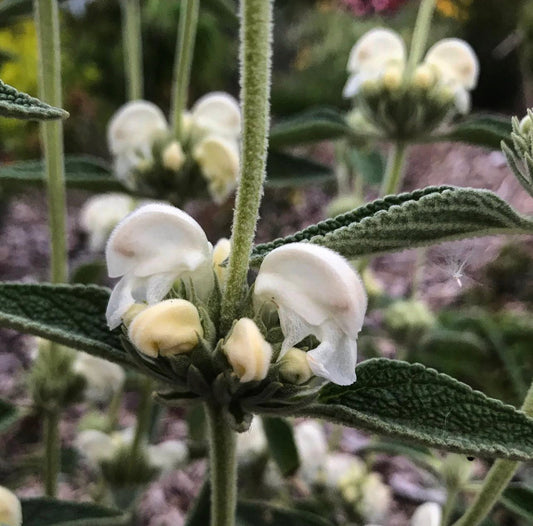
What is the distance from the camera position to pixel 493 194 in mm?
287

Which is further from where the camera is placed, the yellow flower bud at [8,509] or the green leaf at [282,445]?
the green leaf at [282,445]

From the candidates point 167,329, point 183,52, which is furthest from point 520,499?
point 183,52

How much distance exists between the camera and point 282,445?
21.0 inches

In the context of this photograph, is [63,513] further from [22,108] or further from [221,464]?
[22,108]

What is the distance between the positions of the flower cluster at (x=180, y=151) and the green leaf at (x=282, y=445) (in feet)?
0.65

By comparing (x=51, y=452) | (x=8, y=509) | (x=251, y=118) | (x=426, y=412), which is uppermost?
(x=251, y=118)

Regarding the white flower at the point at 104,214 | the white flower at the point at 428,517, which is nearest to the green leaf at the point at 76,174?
the white flower at the point at 104,214

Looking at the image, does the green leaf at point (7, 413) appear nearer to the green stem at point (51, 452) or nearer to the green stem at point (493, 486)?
the green stem at point (51, 452)

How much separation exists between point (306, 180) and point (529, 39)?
97.5 inches

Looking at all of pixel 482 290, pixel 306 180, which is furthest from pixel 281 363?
pixel 482 290

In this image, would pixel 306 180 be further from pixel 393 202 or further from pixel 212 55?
pixel 212 55

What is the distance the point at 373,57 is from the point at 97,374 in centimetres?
37

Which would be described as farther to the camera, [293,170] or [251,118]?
[293,170]

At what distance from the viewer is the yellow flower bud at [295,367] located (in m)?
0.29
